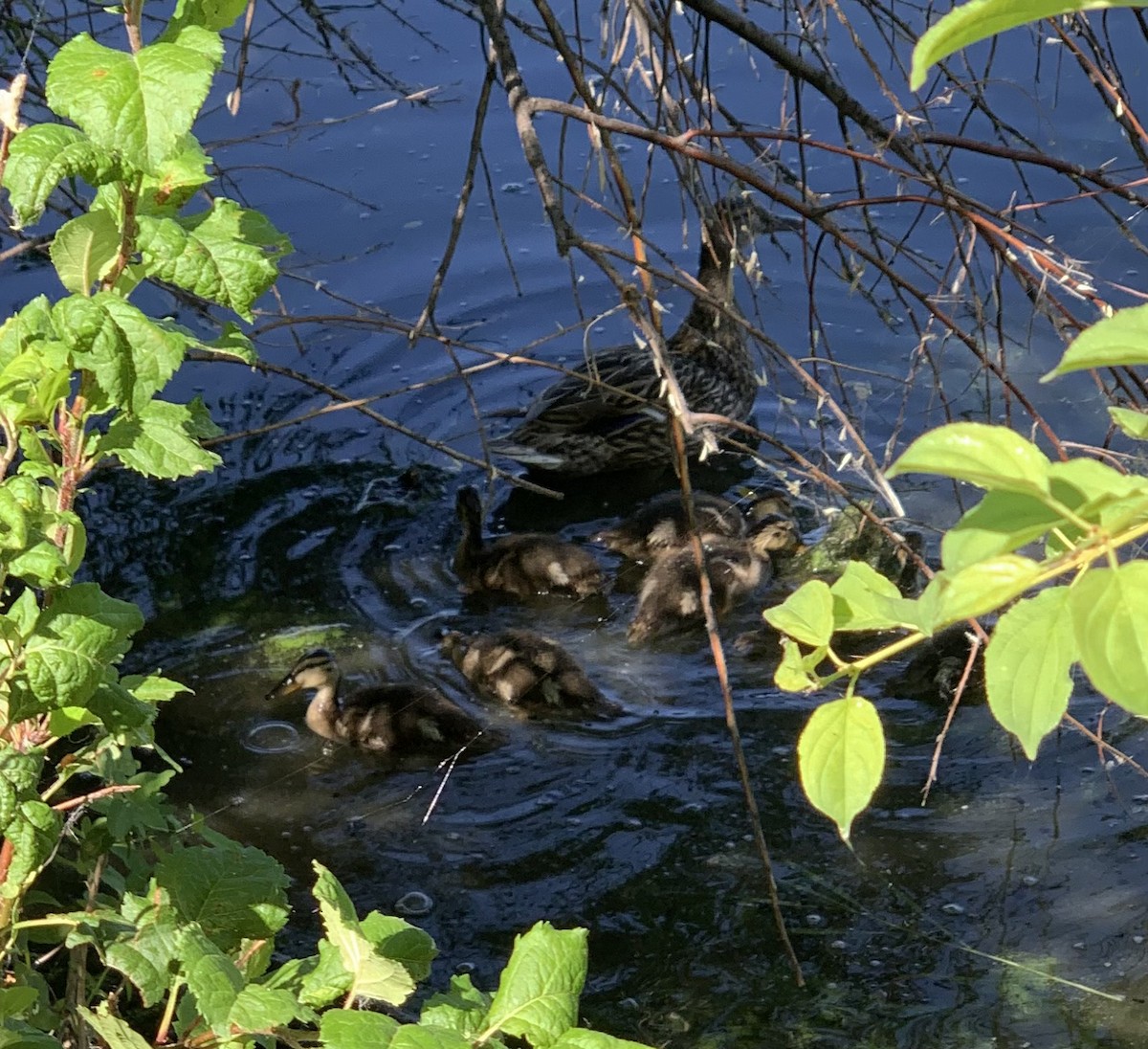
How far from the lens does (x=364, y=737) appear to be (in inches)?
140

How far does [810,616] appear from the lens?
84cm

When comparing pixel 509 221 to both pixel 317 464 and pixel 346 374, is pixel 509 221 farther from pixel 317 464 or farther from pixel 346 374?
pixel 317 464

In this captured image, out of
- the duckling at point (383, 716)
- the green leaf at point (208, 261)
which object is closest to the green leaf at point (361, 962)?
the green leaf at point (208, 261)

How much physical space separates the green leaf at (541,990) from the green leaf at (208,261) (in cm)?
59

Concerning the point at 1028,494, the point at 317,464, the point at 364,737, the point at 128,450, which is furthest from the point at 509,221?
the point at 1028,494

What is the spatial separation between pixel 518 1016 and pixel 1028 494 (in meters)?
0.72

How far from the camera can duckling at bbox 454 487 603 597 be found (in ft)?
13.9

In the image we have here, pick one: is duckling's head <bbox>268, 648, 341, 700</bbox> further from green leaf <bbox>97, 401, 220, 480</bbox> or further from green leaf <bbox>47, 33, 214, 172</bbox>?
green leaf <bbox>47, 33, 214, 172</bbox>

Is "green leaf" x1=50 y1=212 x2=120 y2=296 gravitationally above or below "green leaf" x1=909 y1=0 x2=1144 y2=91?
below

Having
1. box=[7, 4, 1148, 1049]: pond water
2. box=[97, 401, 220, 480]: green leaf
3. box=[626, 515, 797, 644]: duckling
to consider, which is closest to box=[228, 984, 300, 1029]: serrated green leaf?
box=[97, 401, 220, 480]: green leaf

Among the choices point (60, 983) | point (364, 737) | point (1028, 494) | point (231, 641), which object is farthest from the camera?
point (231, 641)

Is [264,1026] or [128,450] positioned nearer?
[264,1026]

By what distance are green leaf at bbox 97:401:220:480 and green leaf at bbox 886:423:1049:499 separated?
2.94 ft

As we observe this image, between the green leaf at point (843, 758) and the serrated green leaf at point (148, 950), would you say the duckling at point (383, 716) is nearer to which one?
the serrated green leaf at point (148, 950)
